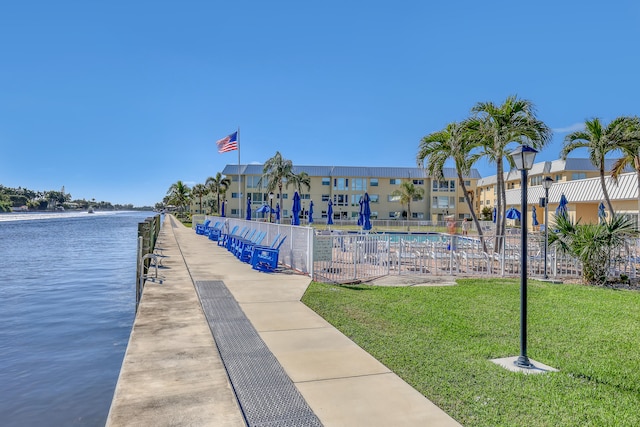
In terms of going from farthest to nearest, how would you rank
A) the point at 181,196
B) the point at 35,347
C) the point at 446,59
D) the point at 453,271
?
the point at 181,196 → the point at 446,59 → the point at 453,271 → the point at 35,347

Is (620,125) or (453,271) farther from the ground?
(620,125)

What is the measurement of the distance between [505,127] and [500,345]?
11.5m

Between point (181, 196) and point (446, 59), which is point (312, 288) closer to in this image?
point (446, 59)

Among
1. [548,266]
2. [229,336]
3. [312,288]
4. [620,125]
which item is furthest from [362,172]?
[229,336]

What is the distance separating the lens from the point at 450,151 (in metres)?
17.2

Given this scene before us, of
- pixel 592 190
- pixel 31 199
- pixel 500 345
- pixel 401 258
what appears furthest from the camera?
pixel 31 199

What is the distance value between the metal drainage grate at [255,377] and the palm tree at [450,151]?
40.6 ft

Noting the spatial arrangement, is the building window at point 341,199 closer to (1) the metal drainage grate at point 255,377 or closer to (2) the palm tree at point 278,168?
(2) the palm tree at point 278,168

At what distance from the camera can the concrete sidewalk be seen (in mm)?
3428

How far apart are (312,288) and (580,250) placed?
25.1 feet

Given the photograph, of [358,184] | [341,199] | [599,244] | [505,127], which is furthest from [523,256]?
[358,184]

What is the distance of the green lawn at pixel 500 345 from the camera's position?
372cm

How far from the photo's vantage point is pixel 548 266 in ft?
42.2

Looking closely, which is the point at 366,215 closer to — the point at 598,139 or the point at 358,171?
the point at 598,139
